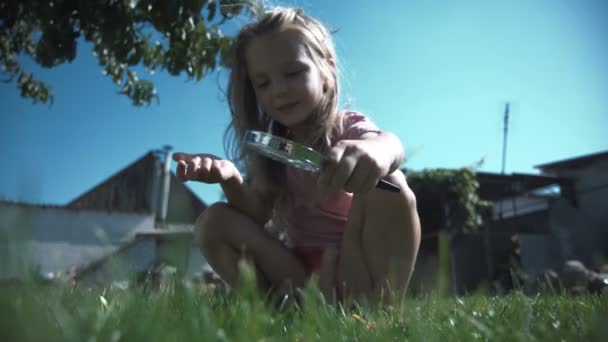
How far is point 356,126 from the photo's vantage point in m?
1.88

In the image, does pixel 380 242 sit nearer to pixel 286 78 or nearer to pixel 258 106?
pixel 286 78

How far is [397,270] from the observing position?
170 cm

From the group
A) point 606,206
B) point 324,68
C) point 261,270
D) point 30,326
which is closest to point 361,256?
point 261,270

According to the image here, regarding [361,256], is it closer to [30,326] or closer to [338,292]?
[338,292]

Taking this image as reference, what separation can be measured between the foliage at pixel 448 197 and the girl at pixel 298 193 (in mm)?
6979

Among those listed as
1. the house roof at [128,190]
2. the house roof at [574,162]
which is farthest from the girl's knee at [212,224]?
the house roof at [128,190]

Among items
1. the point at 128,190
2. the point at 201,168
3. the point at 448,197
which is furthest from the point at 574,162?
the point at 128,190

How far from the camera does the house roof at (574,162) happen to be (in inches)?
400

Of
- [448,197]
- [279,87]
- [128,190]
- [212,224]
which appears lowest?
[128,190]

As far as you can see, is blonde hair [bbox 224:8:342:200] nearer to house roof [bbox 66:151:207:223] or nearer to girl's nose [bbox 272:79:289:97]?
girl's nose [bbox 272:79:289:97]

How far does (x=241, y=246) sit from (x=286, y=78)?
2.43 feet

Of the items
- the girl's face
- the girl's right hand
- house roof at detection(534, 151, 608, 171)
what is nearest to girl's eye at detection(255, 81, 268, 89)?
the girl's face

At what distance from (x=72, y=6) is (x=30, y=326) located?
3.50 m

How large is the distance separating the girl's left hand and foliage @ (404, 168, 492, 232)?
8208 millimetres
